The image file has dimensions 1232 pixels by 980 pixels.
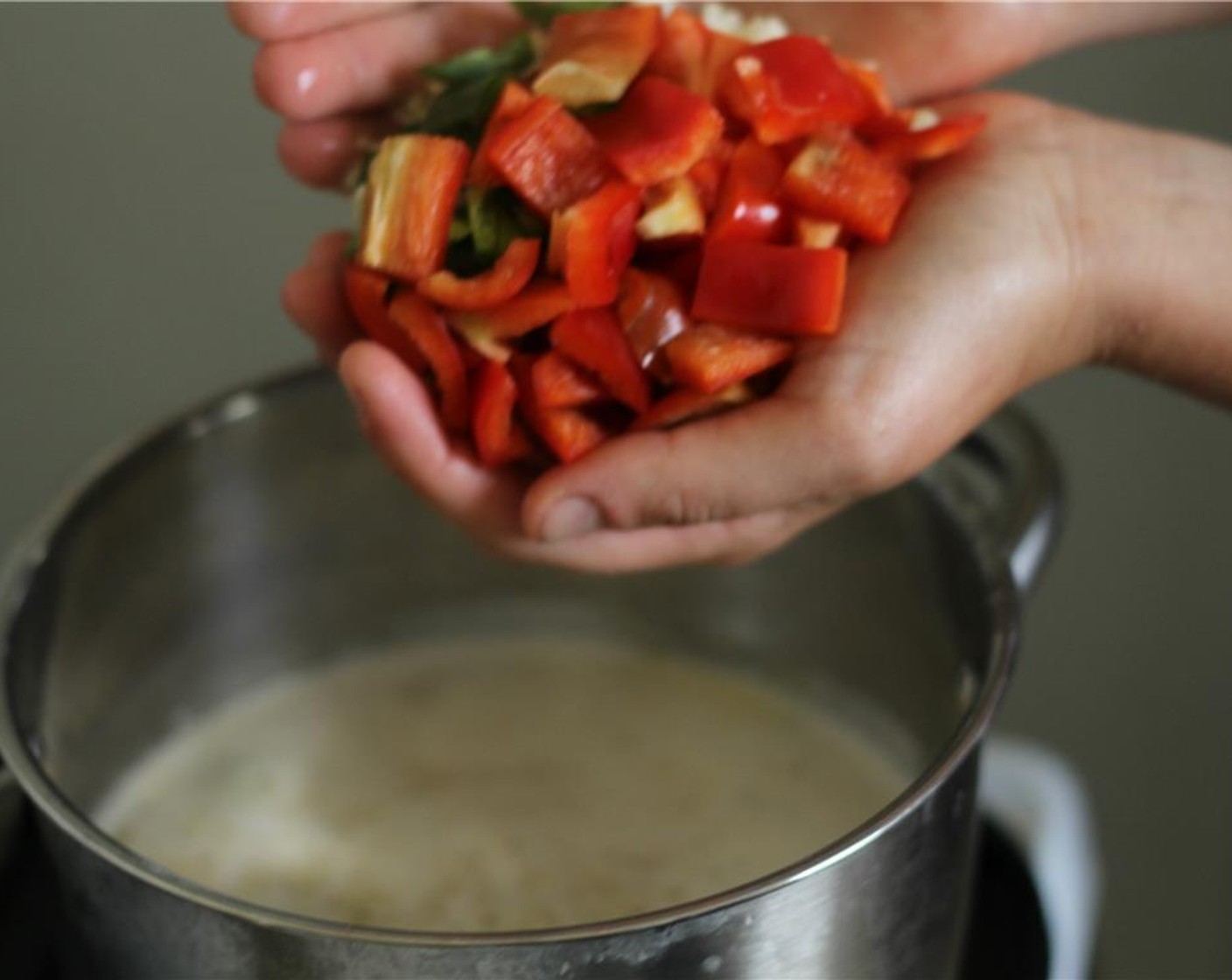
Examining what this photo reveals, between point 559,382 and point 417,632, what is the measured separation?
1.45ft

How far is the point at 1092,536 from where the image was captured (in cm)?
126

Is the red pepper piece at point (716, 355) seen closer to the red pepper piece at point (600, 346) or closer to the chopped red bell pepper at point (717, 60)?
the red pepper piece at point (600, 346)

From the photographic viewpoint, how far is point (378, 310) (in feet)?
2.57

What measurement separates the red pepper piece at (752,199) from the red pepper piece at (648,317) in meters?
0.04

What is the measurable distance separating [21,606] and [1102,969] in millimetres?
734

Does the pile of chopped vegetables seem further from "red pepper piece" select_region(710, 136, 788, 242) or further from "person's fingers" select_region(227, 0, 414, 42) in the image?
"person's fingers" select_region(227, 0, 414, 42)

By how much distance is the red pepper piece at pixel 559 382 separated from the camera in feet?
2.42

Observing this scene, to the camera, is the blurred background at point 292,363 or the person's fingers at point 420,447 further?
the blurred background at point 292,363

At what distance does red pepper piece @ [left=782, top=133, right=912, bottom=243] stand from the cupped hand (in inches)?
0.9

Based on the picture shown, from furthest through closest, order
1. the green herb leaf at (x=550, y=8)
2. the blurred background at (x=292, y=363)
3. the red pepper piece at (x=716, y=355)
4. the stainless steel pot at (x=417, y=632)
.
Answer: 1. the blurred background at (x=292, y=363)
2. the green herb leaf at (x=550, y=8)
3. the red pepper piece at (x=716, y=355)
4. the stainless steel pot at (x=417, y=632)

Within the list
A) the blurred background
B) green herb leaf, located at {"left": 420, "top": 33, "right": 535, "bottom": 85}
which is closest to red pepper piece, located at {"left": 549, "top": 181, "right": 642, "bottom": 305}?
green herb leaf, located at {"left": 420, "top": 33, "right": 535, "bottom": 85}

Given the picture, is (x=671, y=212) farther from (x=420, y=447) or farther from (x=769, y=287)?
(x=420, y=447)

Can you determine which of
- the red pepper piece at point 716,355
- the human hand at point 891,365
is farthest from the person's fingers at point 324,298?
the red pepper piece at point 716,355

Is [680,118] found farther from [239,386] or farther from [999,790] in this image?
[999,790]
